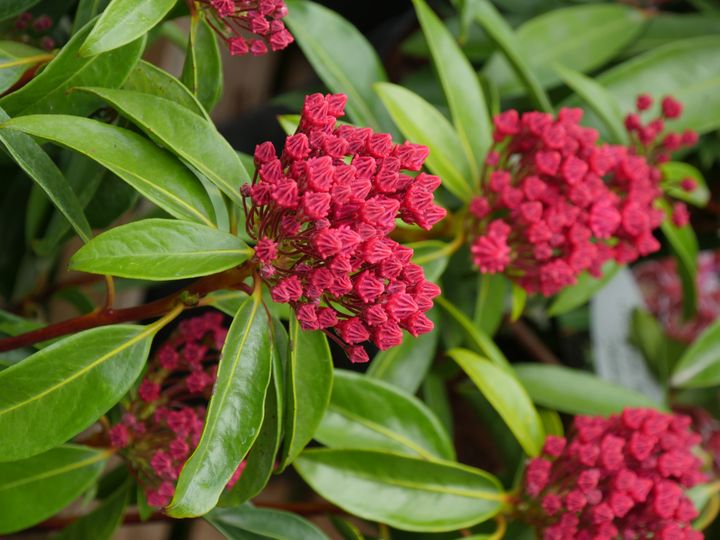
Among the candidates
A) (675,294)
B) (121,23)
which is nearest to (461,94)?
(121,23)

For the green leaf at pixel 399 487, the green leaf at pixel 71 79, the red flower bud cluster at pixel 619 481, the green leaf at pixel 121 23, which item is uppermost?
the green leaf at pixel 121 23

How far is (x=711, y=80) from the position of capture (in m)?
1.29

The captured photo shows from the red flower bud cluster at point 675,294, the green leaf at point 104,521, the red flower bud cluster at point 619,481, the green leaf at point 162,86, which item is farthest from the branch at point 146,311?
the red flower bud cluster at point 675,294

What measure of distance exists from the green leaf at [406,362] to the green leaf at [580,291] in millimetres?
212

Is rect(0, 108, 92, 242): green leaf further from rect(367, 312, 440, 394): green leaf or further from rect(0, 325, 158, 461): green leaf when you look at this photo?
rect(367, 312, 440, 394): green leaf

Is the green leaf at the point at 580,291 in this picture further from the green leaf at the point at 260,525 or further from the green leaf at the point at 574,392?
the green leaf at the point at 260,525

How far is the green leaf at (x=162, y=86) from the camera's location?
0.71 metres

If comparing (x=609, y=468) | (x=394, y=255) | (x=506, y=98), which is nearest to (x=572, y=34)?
(x=506, y=98)

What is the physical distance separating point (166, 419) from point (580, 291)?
0.65 metres

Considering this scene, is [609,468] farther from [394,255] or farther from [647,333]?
[647,333]

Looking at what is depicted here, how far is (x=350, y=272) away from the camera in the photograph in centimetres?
63

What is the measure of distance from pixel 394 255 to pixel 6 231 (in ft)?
2.15

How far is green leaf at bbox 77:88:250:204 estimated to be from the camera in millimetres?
645

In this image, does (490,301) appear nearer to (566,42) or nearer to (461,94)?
(461,94)
